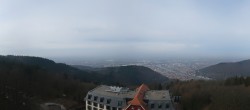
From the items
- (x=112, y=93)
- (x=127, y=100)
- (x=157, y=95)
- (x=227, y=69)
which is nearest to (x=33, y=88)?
(x=112, y=93)

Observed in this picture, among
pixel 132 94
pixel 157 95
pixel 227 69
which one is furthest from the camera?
pixel 227 69

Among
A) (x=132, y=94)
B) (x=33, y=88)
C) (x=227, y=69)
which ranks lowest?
(x=33, y=88)

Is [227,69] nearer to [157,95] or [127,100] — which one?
[157,95]

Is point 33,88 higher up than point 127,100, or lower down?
lower down

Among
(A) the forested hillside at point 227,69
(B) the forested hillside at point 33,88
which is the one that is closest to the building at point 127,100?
(B) the forested hillside at point 33,88

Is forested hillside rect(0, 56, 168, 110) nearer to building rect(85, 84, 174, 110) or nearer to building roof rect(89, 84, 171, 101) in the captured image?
building rect(85, 84, 174, 110)

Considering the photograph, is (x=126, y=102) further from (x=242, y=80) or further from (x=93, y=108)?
(x=242, y=80)

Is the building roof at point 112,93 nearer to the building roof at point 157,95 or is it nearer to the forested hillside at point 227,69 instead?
the building roof at point 157,95

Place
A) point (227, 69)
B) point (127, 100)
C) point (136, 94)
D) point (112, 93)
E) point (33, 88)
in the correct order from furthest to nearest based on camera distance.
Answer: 1. point (227, 69)
2. point (33, 88)
3. point (112, 93)
4. point (127, 100)
5. point (136, 94)

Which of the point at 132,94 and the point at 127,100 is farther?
the point at 132,94
